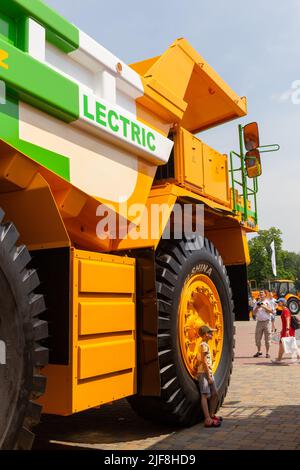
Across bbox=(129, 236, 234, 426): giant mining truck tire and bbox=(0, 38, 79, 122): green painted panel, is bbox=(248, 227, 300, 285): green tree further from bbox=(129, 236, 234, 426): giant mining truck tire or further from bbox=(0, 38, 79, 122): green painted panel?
bbox=(0, 38, 79, 122): green painted panel

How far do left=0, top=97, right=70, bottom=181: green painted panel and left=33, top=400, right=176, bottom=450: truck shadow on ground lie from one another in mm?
2612

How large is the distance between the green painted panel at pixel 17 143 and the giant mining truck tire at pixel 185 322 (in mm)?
1658

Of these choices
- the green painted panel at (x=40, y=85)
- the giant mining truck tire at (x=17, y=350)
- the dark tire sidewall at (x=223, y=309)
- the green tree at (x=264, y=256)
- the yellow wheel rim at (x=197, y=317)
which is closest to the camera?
the giant mining truck tire at (x=17, y=350)

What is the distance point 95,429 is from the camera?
205 inches

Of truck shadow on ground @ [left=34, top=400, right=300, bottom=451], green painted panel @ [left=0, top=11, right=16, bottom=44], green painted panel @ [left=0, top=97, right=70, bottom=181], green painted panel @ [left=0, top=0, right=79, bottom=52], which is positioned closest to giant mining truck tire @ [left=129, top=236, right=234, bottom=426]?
truck shadow on ground @ [left=34, top=400, right=300, bottom=451]

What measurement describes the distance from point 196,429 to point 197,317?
1.16 meters

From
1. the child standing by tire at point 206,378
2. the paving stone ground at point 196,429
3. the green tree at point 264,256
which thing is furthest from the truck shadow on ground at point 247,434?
the green tree at point 264,256

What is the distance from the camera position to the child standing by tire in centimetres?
510

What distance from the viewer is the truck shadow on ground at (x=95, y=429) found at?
4.76 metres

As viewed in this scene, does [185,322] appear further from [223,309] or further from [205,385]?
[223,309]

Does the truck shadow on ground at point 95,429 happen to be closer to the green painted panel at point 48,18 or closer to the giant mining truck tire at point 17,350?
the giant mining truck tire at point 17,350
